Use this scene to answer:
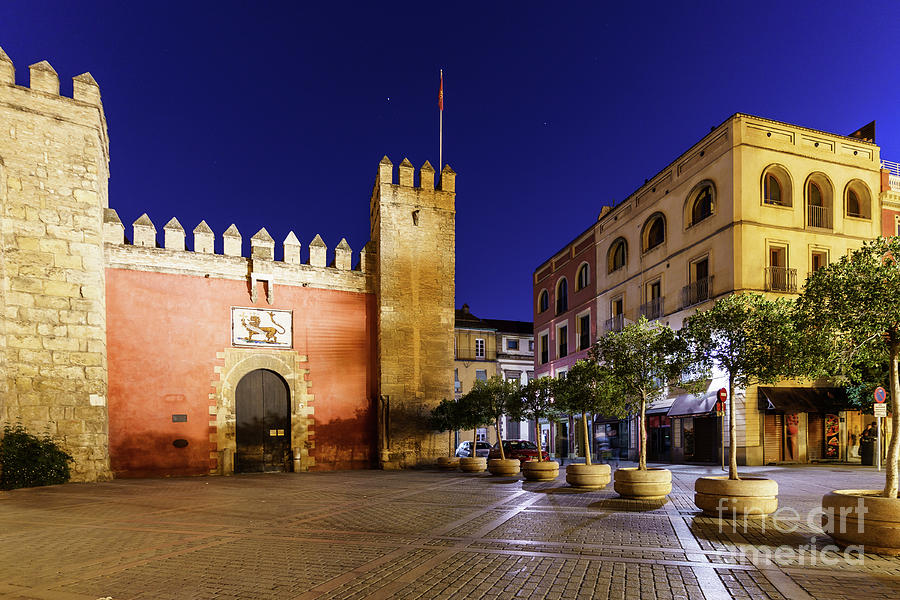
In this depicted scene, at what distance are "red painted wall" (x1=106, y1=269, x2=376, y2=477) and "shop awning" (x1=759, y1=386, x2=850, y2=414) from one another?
14.4 meters

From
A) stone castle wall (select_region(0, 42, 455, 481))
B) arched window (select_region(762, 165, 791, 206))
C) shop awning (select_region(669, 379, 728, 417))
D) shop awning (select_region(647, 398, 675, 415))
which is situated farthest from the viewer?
shop awning (select_region(647, 398, 675, 415))

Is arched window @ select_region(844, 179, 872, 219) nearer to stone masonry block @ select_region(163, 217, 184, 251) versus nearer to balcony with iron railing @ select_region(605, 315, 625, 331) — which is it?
balcony with iron railing @ select_region(605, 315, 625, 331)

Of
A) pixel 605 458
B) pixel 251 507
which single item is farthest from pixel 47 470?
pixel 605 458

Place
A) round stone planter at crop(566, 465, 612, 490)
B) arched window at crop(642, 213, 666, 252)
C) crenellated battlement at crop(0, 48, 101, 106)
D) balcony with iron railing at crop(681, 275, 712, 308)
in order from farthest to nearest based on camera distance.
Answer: arched window at crop(642, 213, 666, 252)
balcony with iron railing at crop(681, 275, 712, 308)
crenellated battlement at crop(0, 48, 101, 106)
round stone planter at crop(566, 465, 612, 490)

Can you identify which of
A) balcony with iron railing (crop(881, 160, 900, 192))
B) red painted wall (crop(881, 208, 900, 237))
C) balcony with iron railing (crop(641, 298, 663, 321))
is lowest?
balcony with iron railing (crop(641, 298, 663, 321))

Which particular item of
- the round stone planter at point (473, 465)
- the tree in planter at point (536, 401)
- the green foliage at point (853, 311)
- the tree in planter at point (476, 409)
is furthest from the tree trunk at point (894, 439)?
the round stone planter at point (473, 465)

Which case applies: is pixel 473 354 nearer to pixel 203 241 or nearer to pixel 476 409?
pixel 476 409

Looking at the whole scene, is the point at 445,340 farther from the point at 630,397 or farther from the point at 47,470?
the point at 47,470

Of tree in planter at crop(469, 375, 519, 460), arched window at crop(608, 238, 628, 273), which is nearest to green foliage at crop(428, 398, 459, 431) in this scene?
tree in planter at crop(469, 375, 519, 460)

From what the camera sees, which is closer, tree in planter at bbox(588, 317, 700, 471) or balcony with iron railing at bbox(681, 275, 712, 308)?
tree in planter at bbox(588, 317, 700, 471)

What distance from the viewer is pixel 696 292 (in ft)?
74.3

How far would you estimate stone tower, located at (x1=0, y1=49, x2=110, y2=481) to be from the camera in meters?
15.0

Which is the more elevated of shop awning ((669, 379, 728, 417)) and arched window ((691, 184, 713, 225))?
arched window ((691, 184, 713, 225))

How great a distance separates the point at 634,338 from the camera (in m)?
11.4
